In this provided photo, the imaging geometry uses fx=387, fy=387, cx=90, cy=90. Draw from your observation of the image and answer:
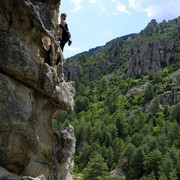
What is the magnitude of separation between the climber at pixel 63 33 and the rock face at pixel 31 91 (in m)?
0.85

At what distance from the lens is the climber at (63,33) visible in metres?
23.7

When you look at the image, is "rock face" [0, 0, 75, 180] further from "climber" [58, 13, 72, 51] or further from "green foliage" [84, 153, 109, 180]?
"green foliage" [84, 153, 109, 180]

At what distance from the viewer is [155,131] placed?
13600 centimetres

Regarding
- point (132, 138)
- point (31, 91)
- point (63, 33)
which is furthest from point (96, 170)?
point (31, 91)

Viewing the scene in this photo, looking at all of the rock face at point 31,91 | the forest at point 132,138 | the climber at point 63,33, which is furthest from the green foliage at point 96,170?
the climber at point 63,33

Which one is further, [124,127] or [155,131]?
[124,127]

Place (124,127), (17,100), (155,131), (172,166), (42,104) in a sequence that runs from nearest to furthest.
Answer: (17,100) → (42,104) → (172,166) → (155,131) → (124,127)

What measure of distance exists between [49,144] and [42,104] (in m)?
2.45

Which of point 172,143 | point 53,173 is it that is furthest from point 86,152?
point 53,173

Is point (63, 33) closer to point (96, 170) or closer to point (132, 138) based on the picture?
point (96, 170)

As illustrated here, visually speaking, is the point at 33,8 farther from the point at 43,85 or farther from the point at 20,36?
the point at 43,85

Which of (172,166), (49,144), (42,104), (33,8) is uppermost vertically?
(33,8)

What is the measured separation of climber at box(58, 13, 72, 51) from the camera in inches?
934

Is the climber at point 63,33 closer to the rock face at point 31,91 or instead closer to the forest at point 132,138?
the rock face at point 31,91
